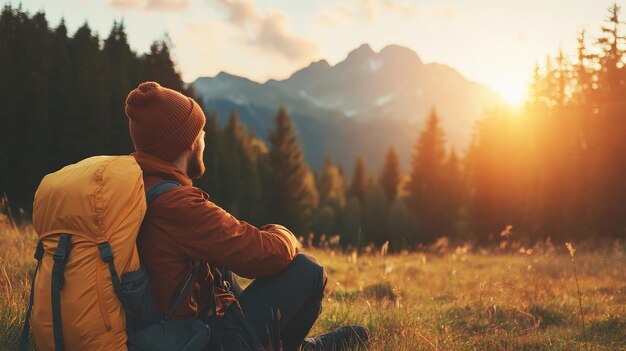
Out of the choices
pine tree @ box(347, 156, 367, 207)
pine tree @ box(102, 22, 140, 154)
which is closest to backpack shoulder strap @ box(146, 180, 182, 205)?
pine tree @ box(102, 22, 140, 154)

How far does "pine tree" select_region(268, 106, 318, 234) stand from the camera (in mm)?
46812

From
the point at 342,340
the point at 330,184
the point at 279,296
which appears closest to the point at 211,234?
the point at 279,296

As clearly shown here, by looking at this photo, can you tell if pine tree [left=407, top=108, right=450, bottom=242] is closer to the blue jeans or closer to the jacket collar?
the blue jeans

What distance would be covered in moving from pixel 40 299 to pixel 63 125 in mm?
41825

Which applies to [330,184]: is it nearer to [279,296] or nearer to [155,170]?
[279,296]

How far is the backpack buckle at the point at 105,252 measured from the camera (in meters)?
2.35

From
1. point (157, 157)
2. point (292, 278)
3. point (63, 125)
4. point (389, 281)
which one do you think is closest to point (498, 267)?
point (389, 281)

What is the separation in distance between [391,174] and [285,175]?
73.4 feet

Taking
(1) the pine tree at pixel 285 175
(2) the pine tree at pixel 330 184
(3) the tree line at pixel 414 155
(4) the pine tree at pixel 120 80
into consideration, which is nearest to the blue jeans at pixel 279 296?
(3) the tree line at pixel 414 155

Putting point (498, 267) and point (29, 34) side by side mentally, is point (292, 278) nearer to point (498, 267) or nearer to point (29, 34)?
point (498, 267)

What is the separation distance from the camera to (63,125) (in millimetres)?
39812

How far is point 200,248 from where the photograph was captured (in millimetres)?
2586

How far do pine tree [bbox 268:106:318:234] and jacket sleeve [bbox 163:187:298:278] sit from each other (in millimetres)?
43964

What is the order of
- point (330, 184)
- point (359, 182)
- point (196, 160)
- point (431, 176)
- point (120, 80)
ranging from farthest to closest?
point (359, 182) < point (330, 184) < point (431, 176) < point (120, 80) < point (196, 160)
